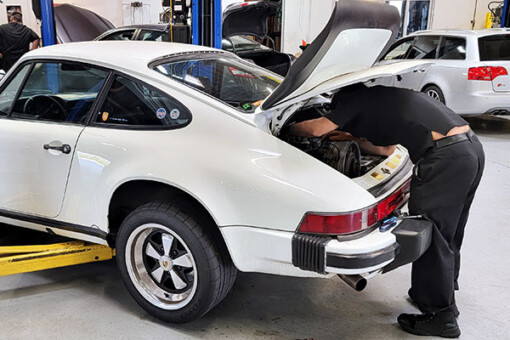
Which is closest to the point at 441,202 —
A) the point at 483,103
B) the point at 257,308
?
the point at 257,308

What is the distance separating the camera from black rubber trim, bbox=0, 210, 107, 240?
8.60 feet

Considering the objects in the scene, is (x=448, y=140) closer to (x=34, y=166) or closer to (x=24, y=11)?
(x=34, y=166)

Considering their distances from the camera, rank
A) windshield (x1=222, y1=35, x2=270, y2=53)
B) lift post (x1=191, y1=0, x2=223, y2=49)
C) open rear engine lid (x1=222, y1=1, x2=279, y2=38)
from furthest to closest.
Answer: windshield (x1=222, y1=35, x2=270, y2=53), open rear engine lid (x1=222, y1=1, x2=279, y2=38), lift post (x1=191, y1=0, x2=223, y2=49)

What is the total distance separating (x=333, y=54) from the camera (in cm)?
221

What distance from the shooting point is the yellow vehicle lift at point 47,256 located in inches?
104

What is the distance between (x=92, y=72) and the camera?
2.66 m

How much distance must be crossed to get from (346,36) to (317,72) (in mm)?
211

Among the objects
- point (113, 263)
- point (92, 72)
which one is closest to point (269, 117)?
point (92, 72)

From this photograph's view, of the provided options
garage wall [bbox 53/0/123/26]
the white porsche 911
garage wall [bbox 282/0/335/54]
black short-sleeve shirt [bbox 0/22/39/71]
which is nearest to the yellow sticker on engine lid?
the white porsche 911

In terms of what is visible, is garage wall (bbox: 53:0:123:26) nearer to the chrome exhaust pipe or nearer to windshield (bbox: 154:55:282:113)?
windshield (bbox: 154:55:282:113)

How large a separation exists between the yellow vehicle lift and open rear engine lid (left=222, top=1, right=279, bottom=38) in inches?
153

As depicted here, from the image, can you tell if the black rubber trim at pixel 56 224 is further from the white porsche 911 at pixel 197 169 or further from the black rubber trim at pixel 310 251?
the black rubber trim at pixel 310 251

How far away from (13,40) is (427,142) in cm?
734

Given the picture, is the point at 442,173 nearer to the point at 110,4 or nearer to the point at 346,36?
the point at 346,36
